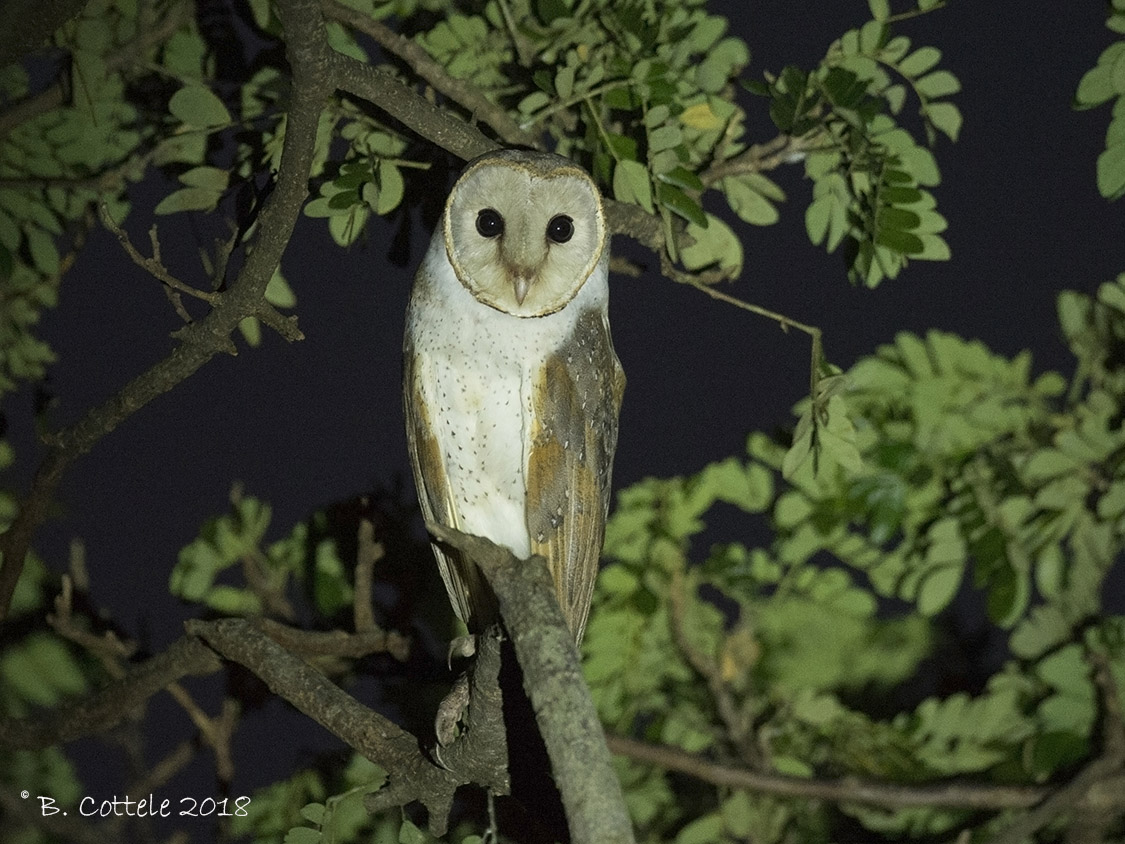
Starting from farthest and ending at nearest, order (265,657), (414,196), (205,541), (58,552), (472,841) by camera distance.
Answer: (58,552) < (205,541) < (414,196) < (265,657) < (472,841)

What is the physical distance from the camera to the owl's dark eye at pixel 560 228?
2.97ft

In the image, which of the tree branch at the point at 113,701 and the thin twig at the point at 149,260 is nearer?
the thin twig at the point at 149,260

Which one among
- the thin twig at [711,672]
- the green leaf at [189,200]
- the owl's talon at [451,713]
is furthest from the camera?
the thin twig at [711,672]

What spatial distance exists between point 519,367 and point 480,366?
39mm

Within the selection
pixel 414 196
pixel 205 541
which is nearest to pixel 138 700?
pixel 205 541

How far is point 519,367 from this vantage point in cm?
97

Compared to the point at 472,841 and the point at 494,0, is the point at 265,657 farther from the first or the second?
the point at 494,0

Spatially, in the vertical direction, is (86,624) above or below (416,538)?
below

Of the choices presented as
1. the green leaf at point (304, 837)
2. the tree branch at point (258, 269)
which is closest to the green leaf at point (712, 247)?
the tree branch at point (258, 269)

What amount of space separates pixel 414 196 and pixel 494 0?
0.25 metres

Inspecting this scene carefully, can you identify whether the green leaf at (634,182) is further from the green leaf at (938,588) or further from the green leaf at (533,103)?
the green leaf at (938,588)

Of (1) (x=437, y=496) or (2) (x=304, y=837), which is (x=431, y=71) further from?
(2) (x=304, y=837)

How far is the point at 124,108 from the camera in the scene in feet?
4.18

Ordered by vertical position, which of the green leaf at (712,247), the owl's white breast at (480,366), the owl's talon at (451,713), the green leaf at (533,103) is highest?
the green leaf at (533,103)
